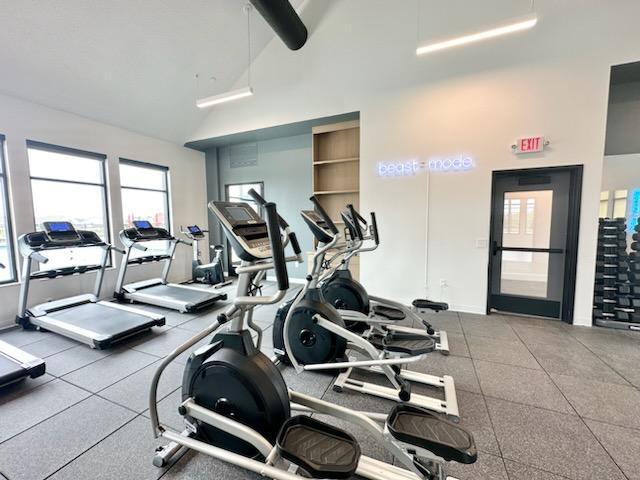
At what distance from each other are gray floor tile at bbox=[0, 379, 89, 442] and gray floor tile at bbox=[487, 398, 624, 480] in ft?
11.3

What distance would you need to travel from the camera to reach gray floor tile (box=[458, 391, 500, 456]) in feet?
6.09

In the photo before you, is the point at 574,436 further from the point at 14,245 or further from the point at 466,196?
the point at 14,245

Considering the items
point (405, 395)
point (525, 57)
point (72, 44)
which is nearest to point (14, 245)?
point (72, 44)

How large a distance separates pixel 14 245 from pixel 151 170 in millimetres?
2831

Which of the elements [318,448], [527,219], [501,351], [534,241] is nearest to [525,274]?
[534,241]

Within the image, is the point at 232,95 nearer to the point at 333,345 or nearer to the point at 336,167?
the point at 336,167

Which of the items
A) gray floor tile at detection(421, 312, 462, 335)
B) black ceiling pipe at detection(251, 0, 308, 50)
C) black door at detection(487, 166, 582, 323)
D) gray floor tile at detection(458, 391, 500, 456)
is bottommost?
gray floor tile at detection(458, 391, 500, 456)

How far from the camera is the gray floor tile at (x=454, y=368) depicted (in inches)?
100

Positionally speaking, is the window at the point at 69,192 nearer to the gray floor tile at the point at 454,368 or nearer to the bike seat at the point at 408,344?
the bike seat at the point at 408,344

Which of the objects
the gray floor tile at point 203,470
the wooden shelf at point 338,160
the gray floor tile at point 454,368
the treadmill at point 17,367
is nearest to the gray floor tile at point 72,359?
the treadmill at point 17,367

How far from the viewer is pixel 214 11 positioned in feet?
14.4

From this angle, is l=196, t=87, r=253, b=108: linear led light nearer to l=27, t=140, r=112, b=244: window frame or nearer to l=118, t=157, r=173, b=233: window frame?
l=118, t=157, r=173, b=233: window frame

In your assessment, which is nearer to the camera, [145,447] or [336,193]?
[145,447]

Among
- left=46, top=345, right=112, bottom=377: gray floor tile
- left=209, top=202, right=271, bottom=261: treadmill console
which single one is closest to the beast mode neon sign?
left=209, top=202, right=271, bottom=261: treadmill console
